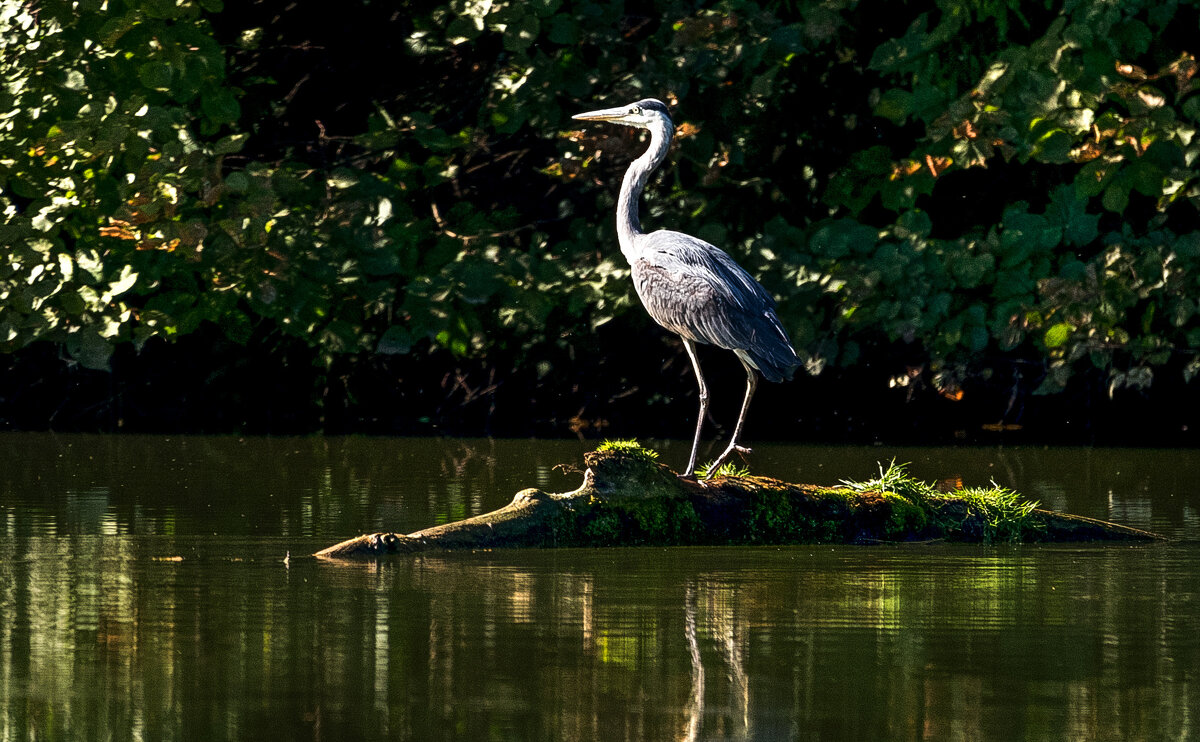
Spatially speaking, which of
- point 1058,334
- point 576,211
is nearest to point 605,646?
point 1058,334

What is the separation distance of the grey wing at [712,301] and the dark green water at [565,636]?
5.11ft

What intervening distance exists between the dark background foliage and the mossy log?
5.88 m

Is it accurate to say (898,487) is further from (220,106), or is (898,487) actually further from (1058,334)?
(220,106)

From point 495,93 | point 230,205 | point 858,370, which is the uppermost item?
point 495,93

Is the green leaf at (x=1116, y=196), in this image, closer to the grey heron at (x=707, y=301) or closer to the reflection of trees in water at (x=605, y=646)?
the grey heron at (x=707, y=301)

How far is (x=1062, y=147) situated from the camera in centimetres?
1501

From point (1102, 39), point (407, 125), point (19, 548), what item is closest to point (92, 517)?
point (19, 548)

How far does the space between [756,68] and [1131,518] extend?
22.4 ft

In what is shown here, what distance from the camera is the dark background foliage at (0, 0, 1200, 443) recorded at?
578 inches

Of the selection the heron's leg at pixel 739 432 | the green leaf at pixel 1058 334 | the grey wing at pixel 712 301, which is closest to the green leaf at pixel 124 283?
the grey wing at pixel 712 301

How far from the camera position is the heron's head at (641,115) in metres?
11.8

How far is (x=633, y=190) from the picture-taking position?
11.7 m

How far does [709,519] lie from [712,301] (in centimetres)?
185

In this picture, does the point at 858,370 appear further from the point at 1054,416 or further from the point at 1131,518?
the point at 1131,518
